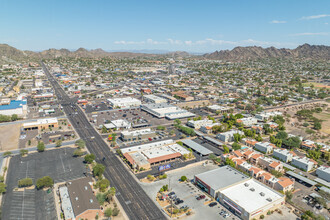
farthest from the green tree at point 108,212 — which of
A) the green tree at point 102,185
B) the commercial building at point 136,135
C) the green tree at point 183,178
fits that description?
the commercial building at point 136,135

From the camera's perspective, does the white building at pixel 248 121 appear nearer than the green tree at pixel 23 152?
No

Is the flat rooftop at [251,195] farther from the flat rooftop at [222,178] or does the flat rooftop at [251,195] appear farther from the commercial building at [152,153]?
the commercial building at [152,153]

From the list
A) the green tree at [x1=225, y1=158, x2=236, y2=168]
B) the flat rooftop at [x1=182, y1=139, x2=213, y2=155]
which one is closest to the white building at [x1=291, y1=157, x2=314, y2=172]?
the green tree at [x1=225, y1=158, x2=236, y2=168]

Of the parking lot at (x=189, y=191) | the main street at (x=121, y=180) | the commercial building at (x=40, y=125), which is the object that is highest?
the commercial building at (x=40, y=125)

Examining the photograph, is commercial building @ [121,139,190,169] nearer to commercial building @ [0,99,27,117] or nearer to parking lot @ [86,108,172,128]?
parking lot @ [86,108,172,128]

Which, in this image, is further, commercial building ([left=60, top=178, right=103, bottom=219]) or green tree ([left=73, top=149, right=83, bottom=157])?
green tree ([left=73, top=149, right=83, bottom=157])

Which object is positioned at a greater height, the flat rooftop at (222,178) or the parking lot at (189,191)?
the flat rooftop at (222,178)

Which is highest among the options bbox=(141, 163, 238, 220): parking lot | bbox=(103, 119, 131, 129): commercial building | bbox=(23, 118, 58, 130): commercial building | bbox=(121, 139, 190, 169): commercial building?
bbox=(23, 118, 58, 130): commercial building
